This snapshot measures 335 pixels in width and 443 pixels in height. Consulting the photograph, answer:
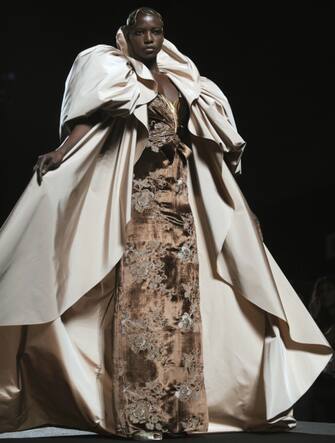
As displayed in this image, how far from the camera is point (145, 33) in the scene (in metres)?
2.61

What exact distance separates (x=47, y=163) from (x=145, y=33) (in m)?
0.49

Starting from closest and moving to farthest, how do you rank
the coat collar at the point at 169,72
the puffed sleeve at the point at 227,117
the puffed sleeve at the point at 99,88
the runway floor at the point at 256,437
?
the runway floor at the point at 256,437 < the puffed sleeve at the point at 99,88 < the coat collar at the point at 169,72 < the puffed sleeve at the point at 227,117

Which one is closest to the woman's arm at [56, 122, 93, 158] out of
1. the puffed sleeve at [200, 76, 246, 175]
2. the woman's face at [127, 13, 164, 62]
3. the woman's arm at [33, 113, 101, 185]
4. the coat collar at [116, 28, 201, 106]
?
the woman's arm at [33, 113, 101, 185]

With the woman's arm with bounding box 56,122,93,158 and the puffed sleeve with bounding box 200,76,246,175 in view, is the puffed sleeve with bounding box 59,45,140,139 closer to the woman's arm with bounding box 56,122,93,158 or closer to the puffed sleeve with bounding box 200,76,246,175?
the woman's arm with bounding box 56,122,93,158

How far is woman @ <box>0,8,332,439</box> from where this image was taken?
7.85 feet

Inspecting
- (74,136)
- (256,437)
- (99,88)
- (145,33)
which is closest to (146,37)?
(145,33)

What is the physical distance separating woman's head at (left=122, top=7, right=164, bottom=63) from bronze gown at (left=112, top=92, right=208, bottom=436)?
0.45 ft

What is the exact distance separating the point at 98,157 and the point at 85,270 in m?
0.33

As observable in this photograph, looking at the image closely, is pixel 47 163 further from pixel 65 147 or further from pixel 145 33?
pixel 145 33

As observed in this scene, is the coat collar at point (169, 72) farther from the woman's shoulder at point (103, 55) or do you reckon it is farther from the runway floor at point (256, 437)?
the runway floor at point (256, 437)

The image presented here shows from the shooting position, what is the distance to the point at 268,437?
7.90 ft

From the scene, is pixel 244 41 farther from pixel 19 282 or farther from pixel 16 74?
pixel 19 282

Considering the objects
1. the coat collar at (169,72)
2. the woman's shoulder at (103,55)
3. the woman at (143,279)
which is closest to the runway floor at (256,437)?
the woman at (143,279)

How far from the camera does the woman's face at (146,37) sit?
2596mm
